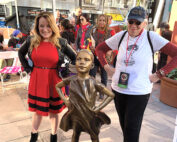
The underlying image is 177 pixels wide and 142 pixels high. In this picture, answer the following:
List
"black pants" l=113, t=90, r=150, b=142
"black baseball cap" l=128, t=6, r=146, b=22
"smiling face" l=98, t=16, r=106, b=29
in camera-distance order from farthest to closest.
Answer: "smiling face" l=98, t=16, r=106, b=29 → "black pants" l=113, t=90, r=150, b=142 → "black baseball cap" l=128, t=6, r=146, b=22

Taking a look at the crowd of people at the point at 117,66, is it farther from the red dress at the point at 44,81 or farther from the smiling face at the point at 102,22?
the smiling face at the point at 102,22

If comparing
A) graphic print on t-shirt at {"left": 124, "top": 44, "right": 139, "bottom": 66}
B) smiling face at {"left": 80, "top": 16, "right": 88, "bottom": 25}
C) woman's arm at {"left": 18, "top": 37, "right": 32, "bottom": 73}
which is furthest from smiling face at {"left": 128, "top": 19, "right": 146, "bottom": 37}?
smiling face at {"left": 80, "top": 16, "right": 88, "bottom": 25}

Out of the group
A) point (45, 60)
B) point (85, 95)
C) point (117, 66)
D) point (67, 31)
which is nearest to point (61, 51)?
point (45, 60)

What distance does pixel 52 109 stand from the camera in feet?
7.06

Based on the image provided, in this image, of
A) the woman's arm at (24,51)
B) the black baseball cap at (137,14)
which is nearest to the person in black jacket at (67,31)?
the woman's arm at (24,51)

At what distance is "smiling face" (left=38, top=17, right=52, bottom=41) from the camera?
1.85m

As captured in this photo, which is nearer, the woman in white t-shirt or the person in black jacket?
the woman in white t-shirt

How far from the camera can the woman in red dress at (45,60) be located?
191cm

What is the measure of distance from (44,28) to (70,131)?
1743 mm

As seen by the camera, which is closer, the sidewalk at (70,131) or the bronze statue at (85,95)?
the bronze statue at (85,95)

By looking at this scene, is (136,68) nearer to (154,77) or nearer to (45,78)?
(154,77)

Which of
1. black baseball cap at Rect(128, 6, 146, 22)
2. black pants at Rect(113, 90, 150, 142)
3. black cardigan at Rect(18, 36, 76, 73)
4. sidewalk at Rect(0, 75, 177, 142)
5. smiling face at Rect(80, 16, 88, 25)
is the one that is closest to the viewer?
black baseball cap at Rect(128, 6, 146, 22)

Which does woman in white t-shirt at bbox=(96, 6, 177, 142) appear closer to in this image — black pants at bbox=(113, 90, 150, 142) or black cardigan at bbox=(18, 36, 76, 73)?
black pants at bbox=(113, 90, 150, 142)

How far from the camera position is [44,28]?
6.14 feet
